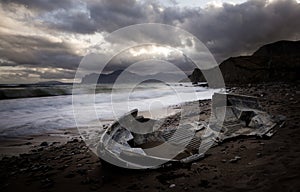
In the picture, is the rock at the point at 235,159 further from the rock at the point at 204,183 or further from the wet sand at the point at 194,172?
the rock at the point at 204,183

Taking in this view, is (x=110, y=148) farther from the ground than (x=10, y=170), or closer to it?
farther from the ground

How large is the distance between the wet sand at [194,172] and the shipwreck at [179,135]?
0.72ft

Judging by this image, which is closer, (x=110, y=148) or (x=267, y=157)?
(x=267, y=157)

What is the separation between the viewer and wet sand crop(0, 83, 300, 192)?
3.12 m

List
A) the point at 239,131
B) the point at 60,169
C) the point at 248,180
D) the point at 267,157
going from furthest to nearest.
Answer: the point at 239,131, the point at 60,169, the point at 267,157, the point at 248,180

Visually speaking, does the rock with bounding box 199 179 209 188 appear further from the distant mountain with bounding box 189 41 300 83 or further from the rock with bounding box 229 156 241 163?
the distant mountain with bounding box 189 41 300 83

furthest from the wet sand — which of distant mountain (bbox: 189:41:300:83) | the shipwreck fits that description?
distant mountain (bbox: 189:41:300:83)

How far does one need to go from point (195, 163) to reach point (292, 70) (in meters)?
33.0

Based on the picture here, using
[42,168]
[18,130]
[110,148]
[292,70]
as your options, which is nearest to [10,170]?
[42,168]

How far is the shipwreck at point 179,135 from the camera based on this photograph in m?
3.97

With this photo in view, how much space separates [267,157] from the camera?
380 cm

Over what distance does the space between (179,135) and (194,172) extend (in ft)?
6.77

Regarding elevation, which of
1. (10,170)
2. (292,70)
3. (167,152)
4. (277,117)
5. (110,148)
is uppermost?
(292,70)

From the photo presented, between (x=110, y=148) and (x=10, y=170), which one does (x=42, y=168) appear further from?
(x=110, y=148)
